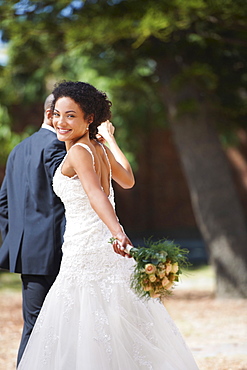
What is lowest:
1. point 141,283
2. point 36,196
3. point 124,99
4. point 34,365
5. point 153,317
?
point 34,365

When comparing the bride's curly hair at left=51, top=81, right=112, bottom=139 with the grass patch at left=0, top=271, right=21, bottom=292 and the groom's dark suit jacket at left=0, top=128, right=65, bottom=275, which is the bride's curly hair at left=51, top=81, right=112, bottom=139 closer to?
the groom's dark suit jacket at left=0, top=128, right=65, bottom=275

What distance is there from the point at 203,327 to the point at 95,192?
179 inches

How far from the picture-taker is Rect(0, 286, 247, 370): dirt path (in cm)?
531

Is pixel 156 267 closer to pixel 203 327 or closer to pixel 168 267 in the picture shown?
pixel 168 267

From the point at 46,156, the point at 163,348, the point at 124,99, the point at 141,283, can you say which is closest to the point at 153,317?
the point at 163,348

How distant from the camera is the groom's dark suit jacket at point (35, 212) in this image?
3623 millimetres

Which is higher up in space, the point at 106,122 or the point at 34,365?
the point at 106,122

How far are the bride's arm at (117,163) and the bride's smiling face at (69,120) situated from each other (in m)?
0.25

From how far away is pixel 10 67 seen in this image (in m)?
8.42

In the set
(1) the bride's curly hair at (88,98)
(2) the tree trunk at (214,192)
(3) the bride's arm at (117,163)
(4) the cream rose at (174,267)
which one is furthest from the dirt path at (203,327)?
(1) the bride's curly hair at (88,98)

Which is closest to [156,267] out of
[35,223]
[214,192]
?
[35,223]

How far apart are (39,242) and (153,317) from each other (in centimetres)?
90

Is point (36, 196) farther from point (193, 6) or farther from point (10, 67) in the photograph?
point (10, 67)

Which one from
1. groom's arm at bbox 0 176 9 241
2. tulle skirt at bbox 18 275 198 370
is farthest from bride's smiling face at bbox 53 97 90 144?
groom's arm at bbox 0 176 9 241
